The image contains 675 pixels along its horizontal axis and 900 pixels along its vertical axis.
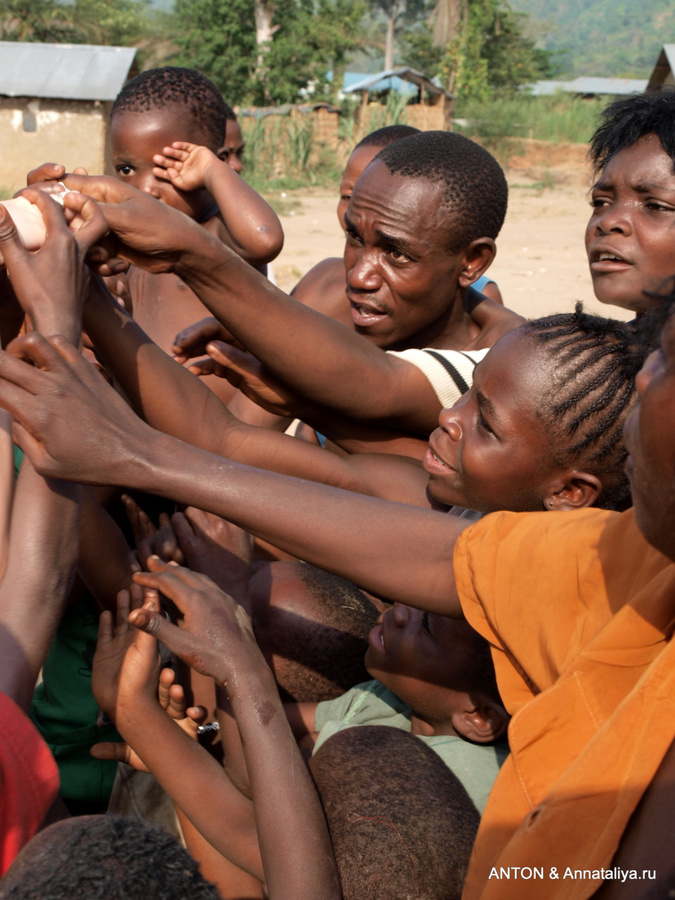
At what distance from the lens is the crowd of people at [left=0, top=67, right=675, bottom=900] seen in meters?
1.14

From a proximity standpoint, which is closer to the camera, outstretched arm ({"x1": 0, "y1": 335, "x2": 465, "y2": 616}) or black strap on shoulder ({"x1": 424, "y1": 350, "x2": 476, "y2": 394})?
outstretched arm ({"x1": 0, "y1": 335, "x2": 465, "y2": 616})

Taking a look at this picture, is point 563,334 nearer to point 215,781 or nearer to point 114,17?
point 215,781

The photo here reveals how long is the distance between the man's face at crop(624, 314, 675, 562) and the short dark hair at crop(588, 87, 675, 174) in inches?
60.3

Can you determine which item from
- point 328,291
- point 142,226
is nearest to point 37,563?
point 142,226

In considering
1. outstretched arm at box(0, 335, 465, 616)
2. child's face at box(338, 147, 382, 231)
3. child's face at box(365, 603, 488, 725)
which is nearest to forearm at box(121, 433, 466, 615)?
outstretched arm at box(0, 335, 465, 616)

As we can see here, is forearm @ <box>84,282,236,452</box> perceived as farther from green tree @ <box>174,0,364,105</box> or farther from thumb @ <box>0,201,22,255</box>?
green tree @ <box>174,0,364,105</box>

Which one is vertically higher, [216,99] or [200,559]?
[216,99]

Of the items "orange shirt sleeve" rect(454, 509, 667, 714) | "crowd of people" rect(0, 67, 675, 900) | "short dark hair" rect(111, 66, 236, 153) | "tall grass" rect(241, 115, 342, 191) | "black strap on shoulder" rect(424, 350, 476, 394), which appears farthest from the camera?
"tall grass" rect(241, 115, 342, 191)

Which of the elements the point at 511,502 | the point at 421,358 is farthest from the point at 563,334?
the point at 421,358

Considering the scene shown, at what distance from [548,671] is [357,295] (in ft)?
5.53

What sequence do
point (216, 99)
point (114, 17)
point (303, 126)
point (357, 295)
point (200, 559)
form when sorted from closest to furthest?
point (200, 559), point (357, 295), point (216, 99), point (303, 126), point (114, 17)

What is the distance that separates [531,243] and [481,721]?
12468 millimetres

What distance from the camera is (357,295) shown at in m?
2.73

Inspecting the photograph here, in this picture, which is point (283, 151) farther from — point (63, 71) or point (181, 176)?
point (181, 176)
